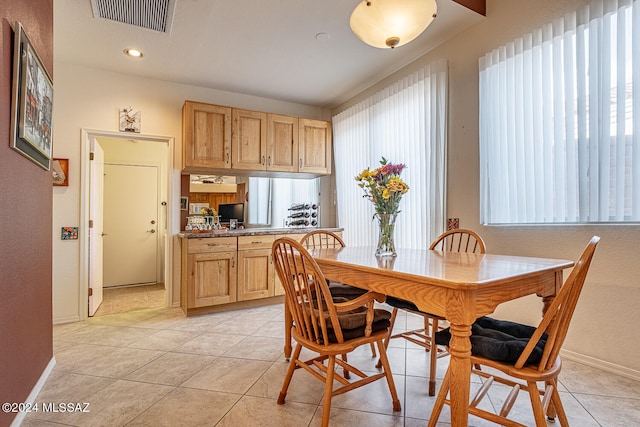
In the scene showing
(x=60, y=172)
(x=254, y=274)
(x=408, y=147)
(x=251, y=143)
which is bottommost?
(x=254, y=274)

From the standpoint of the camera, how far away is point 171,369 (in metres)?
2.13

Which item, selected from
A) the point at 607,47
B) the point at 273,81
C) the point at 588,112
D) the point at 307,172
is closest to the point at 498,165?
the point at 588,112

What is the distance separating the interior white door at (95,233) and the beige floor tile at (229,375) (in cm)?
204

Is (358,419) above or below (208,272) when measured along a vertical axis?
below

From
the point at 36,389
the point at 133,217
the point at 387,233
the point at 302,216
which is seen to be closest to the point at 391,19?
the point at 387,233

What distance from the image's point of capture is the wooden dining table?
1.12 metres

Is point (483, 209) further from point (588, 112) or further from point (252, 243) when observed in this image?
point (252, 243)

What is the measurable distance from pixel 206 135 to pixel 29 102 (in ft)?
6.44

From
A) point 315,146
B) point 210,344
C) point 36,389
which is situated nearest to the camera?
point 36,389

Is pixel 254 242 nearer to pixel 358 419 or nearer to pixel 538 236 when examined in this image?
pixel 358 419

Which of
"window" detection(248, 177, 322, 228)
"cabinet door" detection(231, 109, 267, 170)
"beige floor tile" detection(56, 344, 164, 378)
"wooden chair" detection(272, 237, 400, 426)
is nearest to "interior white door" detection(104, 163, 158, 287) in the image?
"window" detection(248, 177, 322, 228)

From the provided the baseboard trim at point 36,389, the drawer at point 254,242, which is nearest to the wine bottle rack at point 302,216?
the drawer at point 254,242

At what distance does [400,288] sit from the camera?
1317 mm

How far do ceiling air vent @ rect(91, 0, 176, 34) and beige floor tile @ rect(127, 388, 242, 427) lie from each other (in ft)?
8.66
